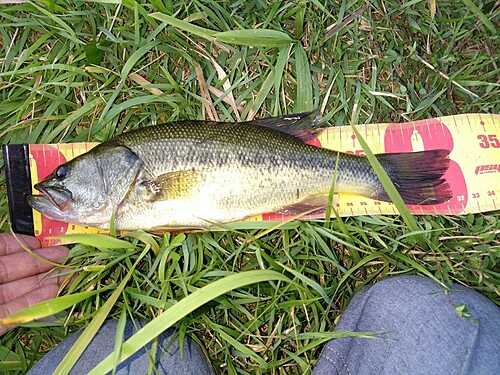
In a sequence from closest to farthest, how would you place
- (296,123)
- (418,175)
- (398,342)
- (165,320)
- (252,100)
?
(165,320)
(398,342)
(418,175)
(296,123)
(252,100)

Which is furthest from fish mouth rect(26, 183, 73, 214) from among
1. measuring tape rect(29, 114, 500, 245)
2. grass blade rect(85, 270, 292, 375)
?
grass blade rect(85, 270, 292, 375)

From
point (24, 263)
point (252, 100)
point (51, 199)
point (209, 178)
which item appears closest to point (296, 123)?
point (252, 100)

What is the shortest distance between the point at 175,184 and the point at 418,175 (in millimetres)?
1511

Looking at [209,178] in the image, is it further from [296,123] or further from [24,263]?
[24,263]

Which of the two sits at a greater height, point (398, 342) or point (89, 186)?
point (89, 186)

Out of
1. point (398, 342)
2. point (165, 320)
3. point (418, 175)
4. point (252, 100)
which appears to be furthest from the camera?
point (252, 100)

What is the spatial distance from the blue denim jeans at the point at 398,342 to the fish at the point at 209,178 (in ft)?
1.96

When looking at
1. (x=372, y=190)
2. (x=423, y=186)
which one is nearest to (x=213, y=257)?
(x=372, y=190)

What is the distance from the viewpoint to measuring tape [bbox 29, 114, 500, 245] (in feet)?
10.2

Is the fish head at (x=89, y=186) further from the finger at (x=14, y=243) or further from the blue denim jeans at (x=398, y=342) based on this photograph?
the blue denim jeans at (x=398, y=342)

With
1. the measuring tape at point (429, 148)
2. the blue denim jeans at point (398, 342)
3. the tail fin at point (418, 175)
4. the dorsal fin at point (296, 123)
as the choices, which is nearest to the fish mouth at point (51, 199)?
the measuring tape at point (429, 148)

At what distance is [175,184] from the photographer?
287cm

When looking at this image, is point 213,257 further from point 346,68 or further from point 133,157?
point 346,68

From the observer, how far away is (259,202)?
298 centimetres
